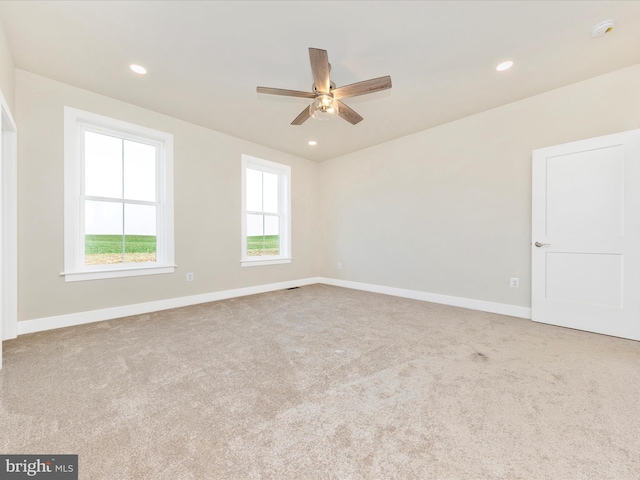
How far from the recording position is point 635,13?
1.95 m

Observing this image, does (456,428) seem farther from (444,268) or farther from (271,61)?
(271,61)

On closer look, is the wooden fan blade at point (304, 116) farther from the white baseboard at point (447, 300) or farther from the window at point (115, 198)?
the white baseboard at point (447, 300)

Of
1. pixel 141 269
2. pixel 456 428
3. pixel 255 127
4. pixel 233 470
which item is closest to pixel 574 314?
pixel 456 428

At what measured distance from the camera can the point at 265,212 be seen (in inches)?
194

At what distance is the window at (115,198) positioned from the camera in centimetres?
293

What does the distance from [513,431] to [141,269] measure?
3943 millimetres

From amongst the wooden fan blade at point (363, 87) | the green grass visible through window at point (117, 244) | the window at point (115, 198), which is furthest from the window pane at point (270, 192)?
the wooden fan blade at point (363, 87)

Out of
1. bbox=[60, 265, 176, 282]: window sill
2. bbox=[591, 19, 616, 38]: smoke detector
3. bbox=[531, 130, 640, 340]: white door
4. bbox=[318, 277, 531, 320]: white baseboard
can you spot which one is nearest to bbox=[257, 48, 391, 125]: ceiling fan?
bbox=[591, 19, 616, 38]: smoke detector

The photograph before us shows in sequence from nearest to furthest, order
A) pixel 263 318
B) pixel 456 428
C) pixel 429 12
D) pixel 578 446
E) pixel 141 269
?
pixel 578 446, pixel 456 428, pixel 429 12, pixel 263 318, pixel 141 269

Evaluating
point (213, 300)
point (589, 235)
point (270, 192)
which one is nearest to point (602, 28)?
point (589, 235)

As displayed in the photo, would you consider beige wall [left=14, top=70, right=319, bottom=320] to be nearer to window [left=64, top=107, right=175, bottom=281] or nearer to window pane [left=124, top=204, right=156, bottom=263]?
window [left=64, top=107, right=175, bottom=281]

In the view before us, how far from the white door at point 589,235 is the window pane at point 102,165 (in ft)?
17.0

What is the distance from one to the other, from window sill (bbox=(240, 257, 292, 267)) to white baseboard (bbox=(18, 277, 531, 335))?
40 cm

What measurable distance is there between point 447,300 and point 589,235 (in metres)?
1.73
